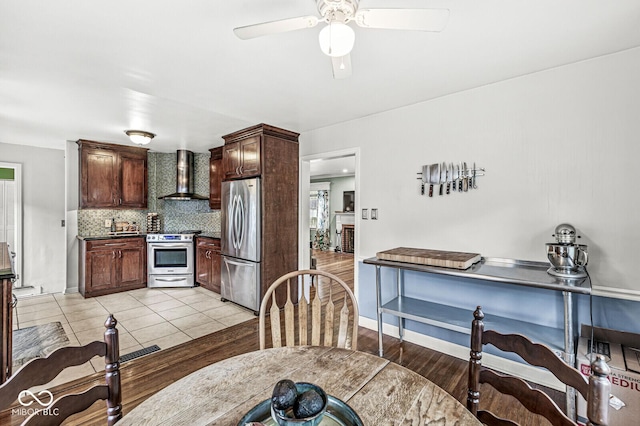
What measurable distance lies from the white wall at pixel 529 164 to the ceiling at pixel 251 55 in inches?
7.1

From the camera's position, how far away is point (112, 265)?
479 cm

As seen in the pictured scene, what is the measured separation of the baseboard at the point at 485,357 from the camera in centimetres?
232

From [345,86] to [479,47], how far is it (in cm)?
106

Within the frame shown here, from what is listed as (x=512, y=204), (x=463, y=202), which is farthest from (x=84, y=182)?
(x=512, y=204)

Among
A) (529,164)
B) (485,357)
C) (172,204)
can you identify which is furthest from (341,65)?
(172,204)

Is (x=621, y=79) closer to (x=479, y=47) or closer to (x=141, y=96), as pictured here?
(x=479, y=47)

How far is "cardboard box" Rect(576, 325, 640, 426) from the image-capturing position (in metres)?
1.70

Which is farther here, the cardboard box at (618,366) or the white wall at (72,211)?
the white wall at (72,211)

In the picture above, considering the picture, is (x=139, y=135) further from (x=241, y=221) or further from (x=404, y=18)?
(x=404, y=18)

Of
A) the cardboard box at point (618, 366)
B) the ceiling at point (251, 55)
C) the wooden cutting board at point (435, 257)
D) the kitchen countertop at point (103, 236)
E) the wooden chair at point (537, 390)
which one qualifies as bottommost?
the cardboard box at point (618, 366)

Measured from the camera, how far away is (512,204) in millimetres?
2500

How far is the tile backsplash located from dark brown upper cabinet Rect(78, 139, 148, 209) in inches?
12.4

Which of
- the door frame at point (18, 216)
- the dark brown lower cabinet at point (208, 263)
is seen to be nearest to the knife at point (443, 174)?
the dark brown lower cabinet at point (208, 263)

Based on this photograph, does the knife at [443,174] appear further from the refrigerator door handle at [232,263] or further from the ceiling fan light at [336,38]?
the refrigerator door handle at [232,263]
